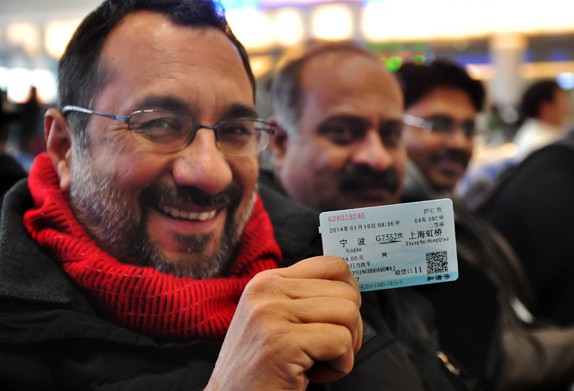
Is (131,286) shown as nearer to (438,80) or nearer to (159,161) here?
(159,161)

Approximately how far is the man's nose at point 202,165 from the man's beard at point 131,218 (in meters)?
0.01

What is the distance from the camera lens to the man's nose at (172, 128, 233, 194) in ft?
2.22

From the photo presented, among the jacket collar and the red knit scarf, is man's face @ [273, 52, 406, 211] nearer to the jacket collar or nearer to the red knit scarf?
the red knit scarf

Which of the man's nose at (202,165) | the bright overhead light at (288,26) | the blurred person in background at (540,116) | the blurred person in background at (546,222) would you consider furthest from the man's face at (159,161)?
the blurred person in background at (540,116)

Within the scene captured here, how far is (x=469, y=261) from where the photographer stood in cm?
110

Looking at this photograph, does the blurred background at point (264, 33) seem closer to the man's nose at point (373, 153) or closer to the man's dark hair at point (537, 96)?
the man's nose at point (373, 153)

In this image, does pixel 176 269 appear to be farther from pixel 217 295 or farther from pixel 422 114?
pixel 422 114

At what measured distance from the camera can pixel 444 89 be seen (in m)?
1.51

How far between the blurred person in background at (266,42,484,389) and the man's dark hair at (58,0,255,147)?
19 centimetres

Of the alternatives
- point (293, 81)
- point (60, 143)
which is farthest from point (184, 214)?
point (293, 81)

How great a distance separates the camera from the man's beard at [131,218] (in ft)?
2.26

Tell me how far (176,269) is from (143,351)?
0.09 meters

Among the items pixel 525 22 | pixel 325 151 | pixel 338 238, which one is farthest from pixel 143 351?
pixel 525 22

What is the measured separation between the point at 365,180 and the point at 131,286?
0.33 m
